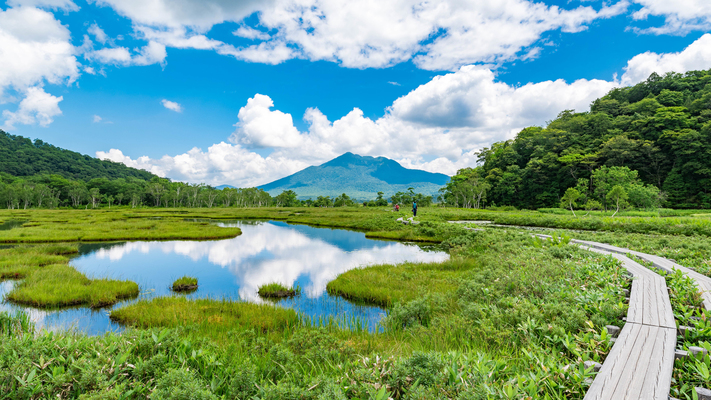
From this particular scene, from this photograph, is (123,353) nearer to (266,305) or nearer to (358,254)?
(266,305)

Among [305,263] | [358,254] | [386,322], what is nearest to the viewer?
[386,322]

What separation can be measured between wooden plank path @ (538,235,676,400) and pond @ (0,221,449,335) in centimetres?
599

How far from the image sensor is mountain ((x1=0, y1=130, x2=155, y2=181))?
461 ft

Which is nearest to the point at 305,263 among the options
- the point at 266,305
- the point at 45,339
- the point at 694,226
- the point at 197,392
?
the point at 266,305

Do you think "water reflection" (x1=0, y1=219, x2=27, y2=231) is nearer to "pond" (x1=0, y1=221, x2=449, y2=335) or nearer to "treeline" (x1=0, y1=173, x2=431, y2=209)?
"pond" (x1=0, y1=221, x2=449, y2=335)

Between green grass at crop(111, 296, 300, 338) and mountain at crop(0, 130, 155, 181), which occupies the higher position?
mountain at crop(0, 130, 155, 181)

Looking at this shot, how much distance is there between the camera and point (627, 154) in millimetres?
55469

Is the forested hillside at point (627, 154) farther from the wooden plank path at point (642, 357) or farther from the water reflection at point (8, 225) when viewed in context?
the water reflection at point (8, 225)

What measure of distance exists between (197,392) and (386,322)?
5718mm

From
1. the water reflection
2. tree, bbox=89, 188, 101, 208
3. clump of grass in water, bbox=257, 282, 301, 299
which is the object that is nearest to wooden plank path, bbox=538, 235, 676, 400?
clump of grass in water, bbox=257, 282, 301, 299

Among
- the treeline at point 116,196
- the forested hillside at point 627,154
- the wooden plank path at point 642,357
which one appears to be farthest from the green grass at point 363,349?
the treeline at point 116,196

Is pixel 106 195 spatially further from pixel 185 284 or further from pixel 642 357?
pixel 642 357

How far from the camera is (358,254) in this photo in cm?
2070

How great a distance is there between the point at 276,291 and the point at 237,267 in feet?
20.0
